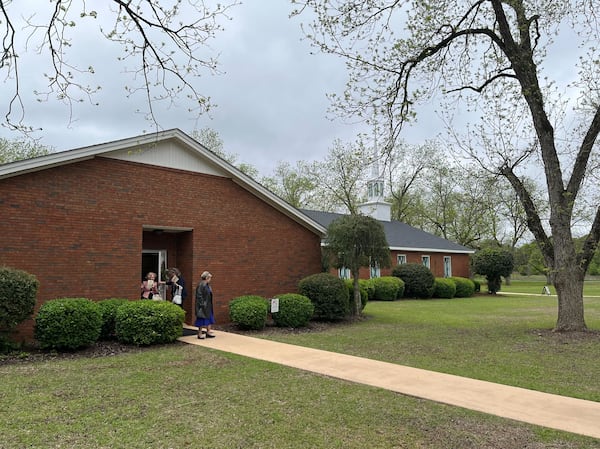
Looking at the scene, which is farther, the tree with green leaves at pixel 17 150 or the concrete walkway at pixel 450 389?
the tree with green leaves at pixel 17 150

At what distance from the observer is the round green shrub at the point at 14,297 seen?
9133 millimetres

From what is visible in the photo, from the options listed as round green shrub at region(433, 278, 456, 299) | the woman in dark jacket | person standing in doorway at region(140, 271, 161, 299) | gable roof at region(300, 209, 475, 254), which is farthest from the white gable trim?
the woman in dark jacket

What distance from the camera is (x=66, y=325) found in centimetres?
977

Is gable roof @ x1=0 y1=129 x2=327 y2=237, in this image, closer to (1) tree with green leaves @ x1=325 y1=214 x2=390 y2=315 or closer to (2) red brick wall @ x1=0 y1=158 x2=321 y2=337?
(2) red brick wall @ x1=0 y1=158 x2=321 y2=337

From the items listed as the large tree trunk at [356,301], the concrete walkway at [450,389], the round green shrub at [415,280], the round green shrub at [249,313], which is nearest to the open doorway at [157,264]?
the round green shrub at [249,313]

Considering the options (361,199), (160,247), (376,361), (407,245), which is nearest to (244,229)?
(160,247)

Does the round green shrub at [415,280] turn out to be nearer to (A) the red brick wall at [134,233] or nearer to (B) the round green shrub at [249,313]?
(A) the red brick wall at [134,233]

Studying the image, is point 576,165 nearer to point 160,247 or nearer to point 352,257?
point 352,257

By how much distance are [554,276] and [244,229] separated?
29.6 ft

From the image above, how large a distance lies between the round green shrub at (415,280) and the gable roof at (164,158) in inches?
467

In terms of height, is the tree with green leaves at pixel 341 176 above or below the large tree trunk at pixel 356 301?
above

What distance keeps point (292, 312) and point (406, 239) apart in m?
20.2

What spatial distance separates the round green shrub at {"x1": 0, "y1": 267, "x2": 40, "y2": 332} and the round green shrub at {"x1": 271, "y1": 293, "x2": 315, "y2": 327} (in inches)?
254

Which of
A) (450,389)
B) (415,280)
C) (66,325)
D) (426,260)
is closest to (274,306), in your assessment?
(66,325)
